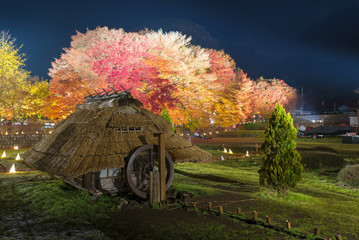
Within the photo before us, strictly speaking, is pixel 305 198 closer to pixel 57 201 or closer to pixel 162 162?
pixel 162 162

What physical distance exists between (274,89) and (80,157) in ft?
182

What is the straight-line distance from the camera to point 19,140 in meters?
26.9

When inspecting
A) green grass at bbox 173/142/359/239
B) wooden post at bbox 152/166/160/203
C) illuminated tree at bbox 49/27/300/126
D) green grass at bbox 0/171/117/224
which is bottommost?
green grass at bbox 173/142/359/239

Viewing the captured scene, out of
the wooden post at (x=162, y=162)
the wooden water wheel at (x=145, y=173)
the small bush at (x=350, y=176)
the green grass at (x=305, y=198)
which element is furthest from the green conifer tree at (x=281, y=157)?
the small bush at (x=350, y=176)

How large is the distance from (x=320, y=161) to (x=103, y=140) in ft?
47.3

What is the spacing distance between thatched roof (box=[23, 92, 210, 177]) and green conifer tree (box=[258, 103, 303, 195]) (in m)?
2.27

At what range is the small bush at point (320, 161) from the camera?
58.5 feet

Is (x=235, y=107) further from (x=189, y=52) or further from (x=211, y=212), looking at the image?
(x=211, y=212)

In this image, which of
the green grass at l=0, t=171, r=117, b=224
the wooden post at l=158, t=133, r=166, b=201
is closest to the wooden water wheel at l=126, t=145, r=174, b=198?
the wooden post at l=158, t=133, r=166, b=201

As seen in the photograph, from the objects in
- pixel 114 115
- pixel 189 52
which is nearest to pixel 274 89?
pixel 189 52

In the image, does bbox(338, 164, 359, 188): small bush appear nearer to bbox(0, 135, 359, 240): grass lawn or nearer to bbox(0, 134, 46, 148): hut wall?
bbox(0, 135, 359, 240): grass lawn

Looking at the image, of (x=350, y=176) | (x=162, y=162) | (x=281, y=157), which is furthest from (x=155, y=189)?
(x=350, y=176)

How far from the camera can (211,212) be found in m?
8.04

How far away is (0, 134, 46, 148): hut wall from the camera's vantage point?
26219 mm
